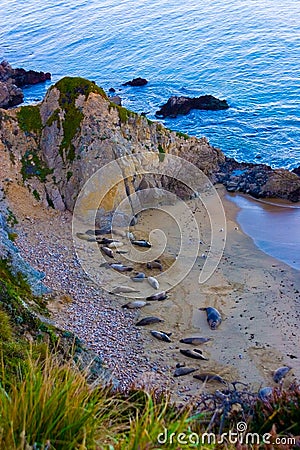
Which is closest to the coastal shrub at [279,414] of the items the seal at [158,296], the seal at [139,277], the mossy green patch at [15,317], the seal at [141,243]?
the mossy green patch at [15,317]

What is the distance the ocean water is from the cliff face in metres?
9.20

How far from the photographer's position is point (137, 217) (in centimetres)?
1822

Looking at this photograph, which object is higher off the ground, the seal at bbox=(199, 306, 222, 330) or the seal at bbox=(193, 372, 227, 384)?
the seal at bbox=(193, 372, 227, 384)

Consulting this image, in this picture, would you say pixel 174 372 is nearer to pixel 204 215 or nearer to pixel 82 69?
pixel 204 215

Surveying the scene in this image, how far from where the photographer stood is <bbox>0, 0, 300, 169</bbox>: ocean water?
3041cm

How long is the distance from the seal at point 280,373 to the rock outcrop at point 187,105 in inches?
938

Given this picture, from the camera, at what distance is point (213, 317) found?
42.7 feet

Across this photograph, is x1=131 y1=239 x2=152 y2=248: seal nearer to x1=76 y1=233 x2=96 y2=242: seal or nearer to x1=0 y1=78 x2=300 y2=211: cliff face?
x1=76 y1=233 x2=96 y2=242: seal

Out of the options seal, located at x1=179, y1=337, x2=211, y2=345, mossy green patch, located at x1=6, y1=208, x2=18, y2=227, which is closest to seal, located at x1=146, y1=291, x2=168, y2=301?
seal, located at x1=179, y1=337, x2=211, y2=345

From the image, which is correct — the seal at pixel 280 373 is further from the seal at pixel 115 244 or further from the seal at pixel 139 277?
the seal at pixel 115 244

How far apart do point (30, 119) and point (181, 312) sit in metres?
10.2

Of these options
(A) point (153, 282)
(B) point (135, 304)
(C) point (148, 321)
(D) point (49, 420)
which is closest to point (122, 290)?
(B) point (135, 304)

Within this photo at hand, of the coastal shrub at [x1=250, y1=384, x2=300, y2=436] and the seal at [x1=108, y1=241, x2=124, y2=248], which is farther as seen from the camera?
the seal at [x1=108, y1=241, x2=124, y2=248]

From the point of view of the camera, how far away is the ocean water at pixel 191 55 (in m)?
30.4
